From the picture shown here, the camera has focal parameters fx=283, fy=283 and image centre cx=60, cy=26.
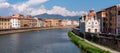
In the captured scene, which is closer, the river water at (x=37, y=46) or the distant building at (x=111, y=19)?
Result: the river water at (x=37, y=46)

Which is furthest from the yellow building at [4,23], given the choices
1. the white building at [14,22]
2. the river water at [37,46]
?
the river water at [37,46]

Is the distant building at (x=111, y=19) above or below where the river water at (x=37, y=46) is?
above

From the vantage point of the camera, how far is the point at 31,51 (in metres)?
47.9

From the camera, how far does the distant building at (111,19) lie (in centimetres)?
5726

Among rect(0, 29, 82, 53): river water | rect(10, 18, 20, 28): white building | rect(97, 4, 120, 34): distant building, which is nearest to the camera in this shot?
rect(0, 29, 82, 53): river water

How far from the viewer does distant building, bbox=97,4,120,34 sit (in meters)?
57.3

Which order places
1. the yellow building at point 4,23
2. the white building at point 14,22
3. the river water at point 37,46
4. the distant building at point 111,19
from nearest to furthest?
1. the river water at point 37,46
2. the distant building at point 111,19
3. the yellow building at point 4,23
4. the white building at point 14,22

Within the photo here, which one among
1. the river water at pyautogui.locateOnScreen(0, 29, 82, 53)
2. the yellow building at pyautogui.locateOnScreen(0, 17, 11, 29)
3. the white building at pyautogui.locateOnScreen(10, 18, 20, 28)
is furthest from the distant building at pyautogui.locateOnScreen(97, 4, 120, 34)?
the white building at pyautogui.locateOnScreen(10, 18, 20, 28)

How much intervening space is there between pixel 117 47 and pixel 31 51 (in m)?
14.7

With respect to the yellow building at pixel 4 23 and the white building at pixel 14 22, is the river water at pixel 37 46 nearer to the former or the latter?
the yellow building at pixel 4 23

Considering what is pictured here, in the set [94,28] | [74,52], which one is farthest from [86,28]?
[74,52]

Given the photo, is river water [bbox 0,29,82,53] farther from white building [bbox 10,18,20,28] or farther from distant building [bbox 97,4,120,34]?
white building [bbox 10,18,20,28]

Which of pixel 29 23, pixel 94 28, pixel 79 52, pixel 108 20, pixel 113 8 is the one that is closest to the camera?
pixel 79 52

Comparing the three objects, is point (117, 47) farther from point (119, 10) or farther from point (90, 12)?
point (90, 12)
